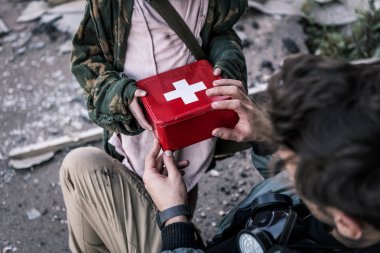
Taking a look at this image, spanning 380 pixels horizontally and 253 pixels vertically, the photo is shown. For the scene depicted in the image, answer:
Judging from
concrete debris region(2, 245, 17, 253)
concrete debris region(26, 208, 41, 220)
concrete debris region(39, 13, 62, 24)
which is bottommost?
concrete debris region(2, 245, 17, 253)

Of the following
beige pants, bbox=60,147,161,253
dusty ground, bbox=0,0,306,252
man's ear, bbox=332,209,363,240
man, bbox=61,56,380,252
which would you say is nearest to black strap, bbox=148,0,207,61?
man, bbox=61,56,380,252

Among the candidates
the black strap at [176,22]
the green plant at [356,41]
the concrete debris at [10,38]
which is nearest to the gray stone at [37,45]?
the concrete debris at [10,38]

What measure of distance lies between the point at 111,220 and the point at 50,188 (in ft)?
3.78

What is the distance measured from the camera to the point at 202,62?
1.95m

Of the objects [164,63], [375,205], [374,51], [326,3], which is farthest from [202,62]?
[326,3]

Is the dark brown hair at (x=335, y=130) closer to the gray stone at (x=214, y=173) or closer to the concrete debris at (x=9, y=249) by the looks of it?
the gray stone at (x=214, y=173)

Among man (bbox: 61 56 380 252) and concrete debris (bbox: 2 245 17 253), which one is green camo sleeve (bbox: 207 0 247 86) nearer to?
man (bbox: 61 56 380 252)

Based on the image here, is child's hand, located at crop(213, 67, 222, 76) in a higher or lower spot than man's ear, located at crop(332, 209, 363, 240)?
lower

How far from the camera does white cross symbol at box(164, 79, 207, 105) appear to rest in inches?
69.6

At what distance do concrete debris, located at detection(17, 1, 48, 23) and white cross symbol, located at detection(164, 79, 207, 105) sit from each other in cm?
260

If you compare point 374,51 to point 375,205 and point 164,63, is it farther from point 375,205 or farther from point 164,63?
point 375,205

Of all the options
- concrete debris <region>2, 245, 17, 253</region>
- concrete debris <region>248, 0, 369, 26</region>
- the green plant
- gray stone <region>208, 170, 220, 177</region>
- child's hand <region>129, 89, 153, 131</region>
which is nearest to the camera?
child's hand <region>129, 89, 153, 131</region>

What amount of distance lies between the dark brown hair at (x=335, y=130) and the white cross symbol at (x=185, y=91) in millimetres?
564

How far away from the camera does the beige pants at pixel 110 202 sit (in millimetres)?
1939
